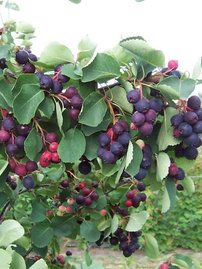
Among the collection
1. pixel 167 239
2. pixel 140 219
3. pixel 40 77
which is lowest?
pixel 167 239

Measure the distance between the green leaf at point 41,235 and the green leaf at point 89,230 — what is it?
111 mm

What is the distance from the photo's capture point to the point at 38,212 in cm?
172

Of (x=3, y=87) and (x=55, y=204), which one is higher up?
(x=3, y=87)

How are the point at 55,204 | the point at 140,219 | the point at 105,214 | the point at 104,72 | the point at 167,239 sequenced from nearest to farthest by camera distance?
1. the point at 104,72
2. the point at 140,219
3. the point at 105,214
4. the point at 55,204
5. the point at 167,239

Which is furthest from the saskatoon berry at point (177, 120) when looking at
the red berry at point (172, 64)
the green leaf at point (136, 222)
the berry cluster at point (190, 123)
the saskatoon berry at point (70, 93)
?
the green leaf at point (136, 222)

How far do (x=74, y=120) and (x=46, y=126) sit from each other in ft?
0.24

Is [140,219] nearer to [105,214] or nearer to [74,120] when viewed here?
[105,214]

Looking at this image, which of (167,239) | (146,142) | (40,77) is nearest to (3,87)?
(40,77)

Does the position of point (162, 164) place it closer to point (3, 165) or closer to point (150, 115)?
point (150, 115)

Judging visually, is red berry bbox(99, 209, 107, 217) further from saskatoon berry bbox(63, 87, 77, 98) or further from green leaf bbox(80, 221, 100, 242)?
saskatoon berry bbox(63, 87, 77, 98)

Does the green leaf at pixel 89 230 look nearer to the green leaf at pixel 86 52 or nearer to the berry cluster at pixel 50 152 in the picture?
the berry cluster at pixel 50 152

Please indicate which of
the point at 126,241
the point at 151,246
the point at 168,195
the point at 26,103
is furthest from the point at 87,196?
the point at 26,103

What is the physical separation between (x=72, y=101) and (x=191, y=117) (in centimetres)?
24

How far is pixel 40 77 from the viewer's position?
1.04 meters
